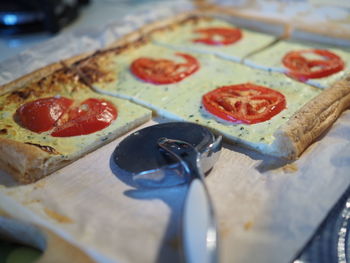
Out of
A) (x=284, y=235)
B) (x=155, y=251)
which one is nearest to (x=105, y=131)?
(x=155, y=251)

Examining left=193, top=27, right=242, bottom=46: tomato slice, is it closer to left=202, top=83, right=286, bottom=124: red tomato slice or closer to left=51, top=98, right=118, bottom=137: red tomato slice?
left=202, top=83, right=286, bottom=124: red tomato slice

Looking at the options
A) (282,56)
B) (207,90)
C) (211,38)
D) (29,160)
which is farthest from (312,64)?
(29,160)

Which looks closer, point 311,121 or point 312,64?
point 311,121

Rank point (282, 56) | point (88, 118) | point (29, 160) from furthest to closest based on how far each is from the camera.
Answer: point (282, 56), point (88, 118), point (29, 160)

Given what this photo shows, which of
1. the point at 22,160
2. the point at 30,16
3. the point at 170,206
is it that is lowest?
the point at 170,206

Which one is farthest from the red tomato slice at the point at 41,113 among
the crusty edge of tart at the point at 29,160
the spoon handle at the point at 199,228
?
the spoon handle at the point at 199,228

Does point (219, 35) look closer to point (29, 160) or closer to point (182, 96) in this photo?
point (182, 96)

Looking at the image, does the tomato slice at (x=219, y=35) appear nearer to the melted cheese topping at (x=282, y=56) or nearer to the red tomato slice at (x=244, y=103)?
the melted cheese topping at (x=282, y=56)
